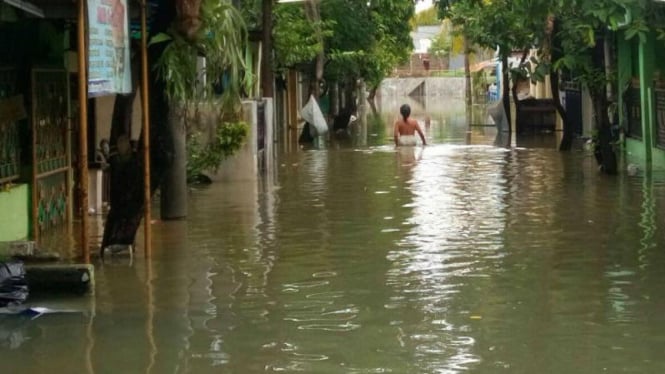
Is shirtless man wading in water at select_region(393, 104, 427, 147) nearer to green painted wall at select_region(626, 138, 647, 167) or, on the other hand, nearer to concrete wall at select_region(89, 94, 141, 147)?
green painted wall at select_region(626, 138, 647, 167)

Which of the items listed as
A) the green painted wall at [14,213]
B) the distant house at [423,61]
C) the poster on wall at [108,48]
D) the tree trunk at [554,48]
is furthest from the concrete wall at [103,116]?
the distant house at [423,61]

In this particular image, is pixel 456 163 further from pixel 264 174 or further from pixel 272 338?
pixel 272 338

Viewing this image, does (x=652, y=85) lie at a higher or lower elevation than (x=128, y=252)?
higher

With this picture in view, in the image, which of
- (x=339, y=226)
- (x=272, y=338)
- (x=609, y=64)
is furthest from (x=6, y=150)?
(x=609, y=64)

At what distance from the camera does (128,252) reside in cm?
1166

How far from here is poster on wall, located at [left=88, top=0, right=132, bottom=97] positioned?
396 inches

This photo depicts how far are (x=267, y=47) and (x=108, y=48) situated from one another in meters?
13.9

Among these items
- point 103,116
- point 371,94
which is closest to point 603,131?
point 103,116

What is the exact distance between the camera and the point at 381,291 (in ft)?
32.3

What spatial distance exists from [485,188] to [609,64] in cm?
453

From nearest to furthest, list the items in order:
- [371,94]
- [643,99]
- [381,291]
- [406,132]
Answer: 1. [381,291]
2. [643,99]
3. [406,132]
4. [371,94]

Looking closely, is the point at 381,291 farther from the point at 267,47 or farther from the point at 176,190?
the point at 267,47

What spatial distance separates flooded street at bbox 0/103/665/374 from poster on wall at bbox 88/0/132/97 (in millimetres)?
1696

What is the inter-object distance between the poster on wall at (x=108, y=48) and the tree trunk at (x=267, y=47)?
13313 mm
